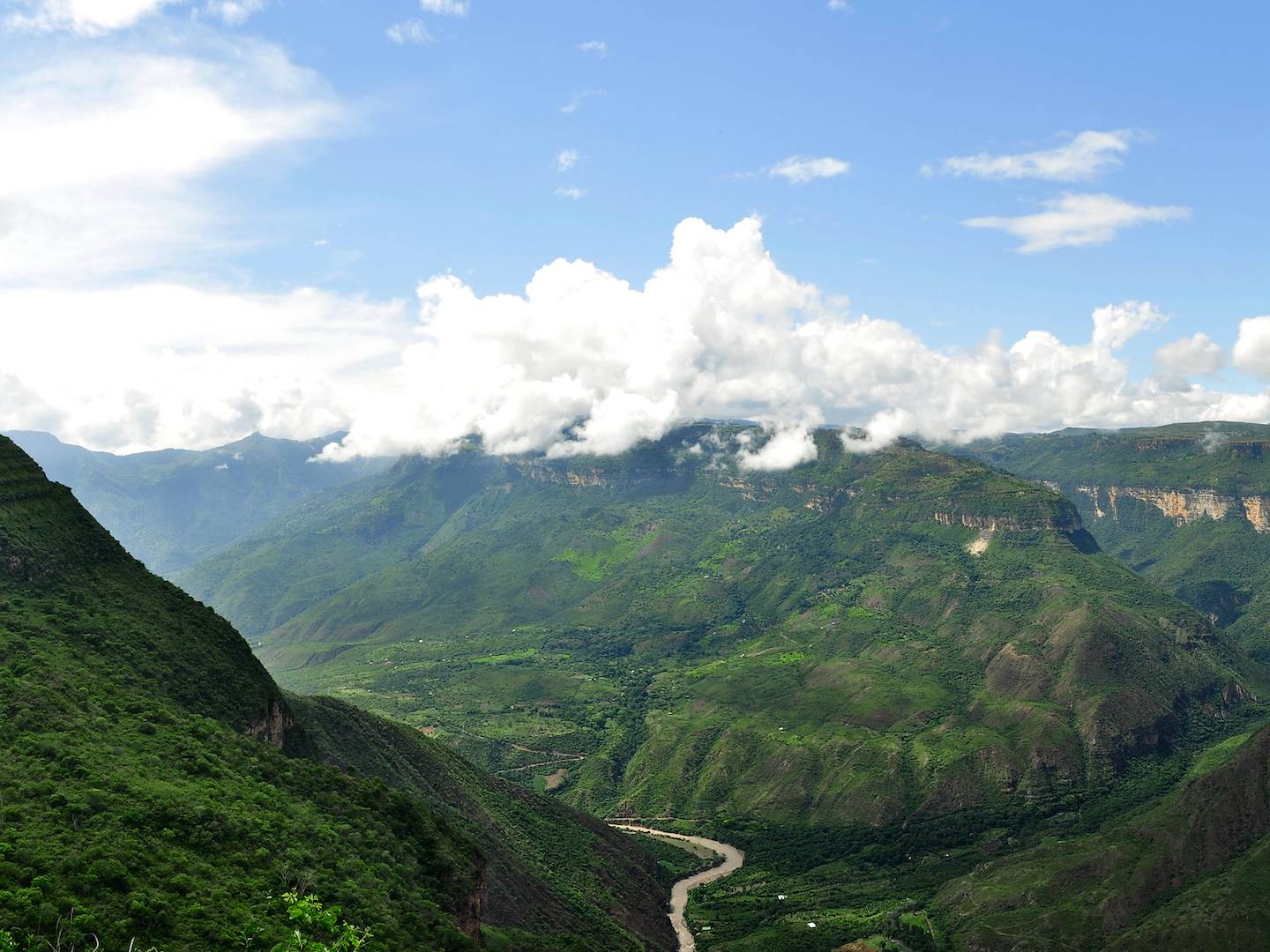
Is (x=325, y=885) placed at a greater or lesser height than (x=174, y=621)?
lesser

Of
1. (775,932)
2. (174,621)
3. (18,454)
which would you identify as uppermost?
(18,454)

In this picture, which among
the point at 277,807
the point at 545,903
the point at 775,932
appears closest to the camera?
the point at 277,807

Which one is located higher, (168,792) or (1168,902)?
(168,792)

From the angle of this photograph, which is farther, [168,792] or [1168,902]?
[1168,902]

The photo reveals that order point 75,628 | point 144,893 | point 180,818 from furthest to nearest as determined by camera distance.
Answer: point 75,628
point 180,818
point 144,893

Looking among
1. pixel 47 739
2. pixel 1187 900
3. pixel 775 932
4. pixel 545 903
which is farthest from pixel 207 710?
pixel 1187 900

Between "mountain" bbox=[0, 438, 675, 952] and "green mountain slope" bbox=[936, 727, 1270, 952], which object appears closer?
"mountain" bbox=[0, 438, 675, 952]

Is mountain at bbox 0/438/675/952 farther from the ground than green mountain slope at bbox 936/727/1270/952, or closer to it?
farther from the ground

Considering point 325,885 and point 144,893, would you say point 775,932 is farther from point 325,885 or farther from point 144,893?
point 144,893
